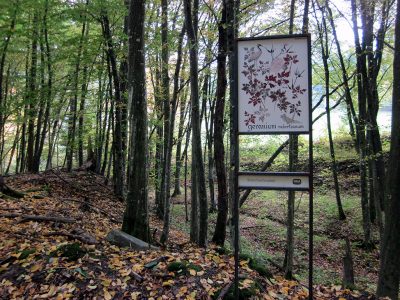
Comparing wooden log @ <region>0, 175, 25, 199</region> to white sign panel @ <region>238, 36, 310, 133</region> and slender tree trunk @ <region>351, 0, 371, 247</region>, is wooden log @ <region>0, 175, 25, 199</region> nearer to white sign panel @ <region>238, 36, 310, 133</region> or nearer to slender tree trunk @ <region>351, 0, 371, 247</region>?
white sign panel @ <region>238, 36, 310, 133</region>

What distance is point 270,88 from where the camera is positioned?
3771 millimetres

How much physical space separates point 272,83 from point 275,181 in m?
1.09

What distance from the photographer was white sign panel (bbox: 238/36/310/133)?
367 cm

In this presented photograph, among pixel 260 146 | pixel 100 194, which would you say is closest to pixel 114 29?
pixel 100 194

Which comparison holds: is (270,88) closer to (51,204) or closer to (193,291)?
(193,291)

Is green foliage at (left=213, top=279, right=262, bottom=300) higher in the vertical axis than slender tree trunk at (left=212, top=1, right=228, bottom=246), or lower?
lower

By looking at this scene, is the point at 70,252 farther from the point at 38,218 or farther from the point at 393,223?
the point at 393,223

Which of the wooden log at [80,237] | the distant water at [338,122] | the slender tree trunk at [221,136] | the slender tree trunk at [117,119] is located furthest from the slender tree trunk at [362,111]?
the wooden log at [80,237]

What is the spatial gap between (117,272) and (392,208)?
3911mm

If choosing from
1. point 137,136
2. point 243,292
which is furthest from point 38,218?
point 243,292

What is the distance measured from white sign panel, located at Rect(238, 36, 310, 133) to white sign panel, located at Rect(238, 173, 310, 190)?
0.49 m

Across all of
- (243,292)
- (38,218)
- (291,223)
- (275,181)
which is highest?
(275,181)

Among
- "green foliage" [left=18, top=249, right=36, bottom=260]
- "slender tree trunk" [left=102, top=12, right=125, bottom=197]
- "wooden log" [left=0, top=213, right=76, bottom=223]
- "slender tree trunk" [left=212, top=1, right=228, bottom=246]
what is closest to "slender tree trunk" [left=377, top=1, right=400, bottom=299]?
"slender tree trunk" [left=212, top=1, right=228, bottom=246]

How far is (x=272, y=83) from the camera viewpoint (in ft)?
12.4
